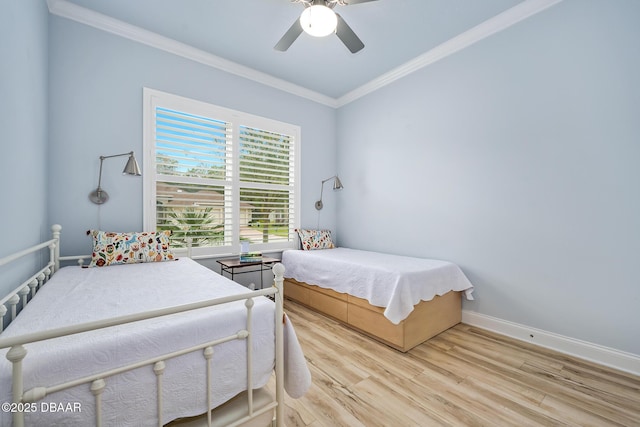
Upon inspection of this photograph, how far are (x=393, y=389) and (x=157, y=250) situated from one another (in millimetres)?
2203

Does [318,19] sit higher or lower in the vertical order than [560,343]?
higher

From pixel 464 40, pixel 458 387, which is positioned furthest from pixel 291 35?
pixel 458 387

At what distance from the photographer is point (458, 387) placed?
1.70 meters

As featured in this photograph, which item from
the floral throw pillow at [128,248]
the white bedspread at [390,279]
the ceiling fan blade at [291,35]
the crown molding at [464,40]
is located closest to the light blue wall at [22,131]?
the floral throw pillow at [128,248]

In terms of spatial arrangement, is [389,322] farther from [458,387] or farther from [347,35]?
[347,35]

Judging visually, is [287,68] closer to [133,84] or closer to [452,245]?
[133,84]

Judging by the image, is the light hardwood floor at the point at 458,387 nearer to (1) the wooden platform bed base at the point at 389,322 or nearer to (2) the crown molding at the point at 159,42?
(1) the wooden platform bed base at the point at 389,322

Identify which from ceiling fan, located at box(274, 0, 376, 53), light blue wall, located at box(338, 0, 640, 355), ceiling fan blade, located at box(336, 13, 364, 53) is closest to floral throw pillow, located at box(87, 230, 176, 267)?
ceiling fan, located at box(274, 0, 376, 53)

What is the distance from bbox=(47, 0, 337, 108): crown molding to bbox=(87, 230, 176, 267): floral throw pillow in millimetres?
1855

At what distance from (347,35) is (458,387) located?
2.57 m

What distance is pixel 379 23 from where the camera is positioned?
2.47m

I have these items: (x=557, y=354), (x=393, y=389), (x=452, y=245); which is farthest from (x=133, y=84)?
(x=557, y=354)

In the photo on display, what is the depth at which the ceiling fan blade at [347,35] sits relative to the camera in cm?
197

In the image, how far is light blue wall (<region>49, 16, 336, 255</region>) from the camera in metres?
2.28
